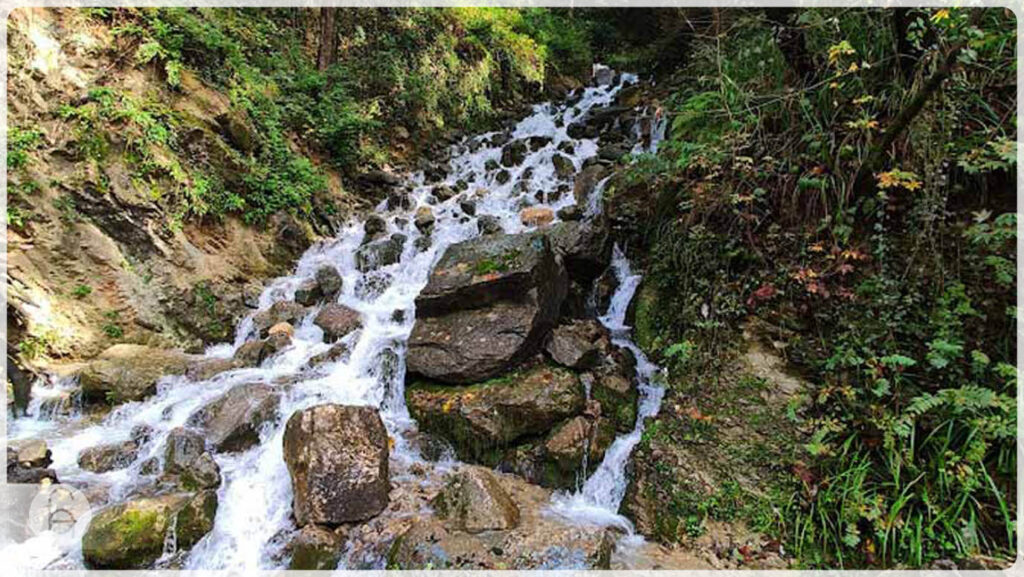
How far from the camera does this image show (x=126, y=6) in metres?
7.13

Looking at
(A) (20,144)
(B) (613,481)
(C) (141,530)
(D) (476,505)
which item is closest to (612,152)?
(B) (613,481)

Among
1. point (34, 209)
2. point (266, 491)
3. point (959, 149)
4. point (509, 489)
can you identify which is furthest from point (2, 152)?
point (959, 149)

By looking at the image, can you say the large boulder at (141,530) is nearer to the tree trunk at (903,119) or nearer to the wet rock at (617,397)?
the wet rock at (617,397)

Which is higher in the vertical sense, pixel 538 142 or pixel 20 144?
pixel 538 142

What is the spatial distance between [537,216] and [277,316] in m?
4.38

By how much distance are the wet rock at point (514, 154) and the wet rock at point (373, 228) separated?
3326 mm

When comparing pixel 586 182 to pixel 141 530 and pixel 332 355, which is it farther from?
pixel 141 530

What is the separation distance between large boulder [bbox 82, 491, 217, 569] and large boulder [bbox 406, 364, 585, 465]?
1.96m

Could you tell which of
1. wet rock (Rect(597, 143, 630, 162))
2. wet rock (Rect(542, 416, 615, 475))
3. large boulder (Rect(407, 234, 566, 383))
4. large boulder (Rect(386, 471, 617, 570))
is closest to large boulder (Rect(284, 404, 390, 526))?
large boulder (Rect(386, 471, 617, 570))

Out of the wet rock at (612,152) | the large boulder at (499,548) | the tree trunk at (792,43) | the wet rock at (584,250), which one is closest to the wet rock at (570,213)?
the wet rock at (584,250)

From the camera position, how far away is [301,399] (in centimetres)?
520

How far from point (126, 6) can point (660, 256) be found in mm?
8229

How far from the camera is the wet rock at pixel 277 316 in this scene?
664 cm

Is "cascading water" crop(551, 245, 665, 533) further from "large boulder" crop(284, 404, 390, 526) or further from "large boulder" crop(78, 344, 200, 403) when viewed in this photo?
"large boulder" crop(78, 344, 200, 403)
